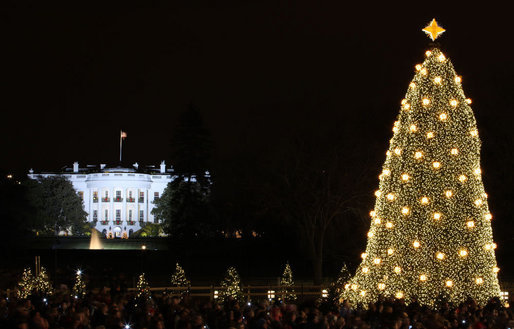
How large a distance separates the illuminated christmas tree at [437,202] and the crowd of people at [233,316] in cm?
174

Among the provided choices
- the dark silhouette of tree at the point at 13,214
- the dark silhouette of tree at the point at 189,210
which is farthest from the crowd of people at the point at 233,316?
the dark silhouette of tree at the point at 189,210

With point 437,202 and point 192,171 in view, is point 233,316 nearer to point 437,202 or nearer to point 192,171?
point 437,202

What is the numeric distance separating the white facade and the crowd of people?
93645mm

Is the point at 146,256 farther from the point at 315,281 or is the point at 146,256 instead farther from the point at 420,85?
the point at 420,85

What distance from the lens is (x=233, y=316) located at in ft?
39.7

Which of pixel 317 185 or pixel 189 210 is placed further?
pixel 189 210

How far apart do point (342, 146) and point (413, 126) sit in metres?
18.0

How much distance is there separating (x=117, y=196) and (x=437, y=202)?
96.6 m

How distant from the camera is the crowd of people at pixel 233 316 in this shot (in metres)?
10.8

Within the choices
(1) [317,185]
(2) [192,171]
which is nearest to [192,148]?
(2) [192,171]

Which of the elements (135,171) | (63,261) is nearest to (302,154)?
(63,261)

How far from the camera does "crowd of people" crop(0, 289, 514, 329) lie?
35.5ft

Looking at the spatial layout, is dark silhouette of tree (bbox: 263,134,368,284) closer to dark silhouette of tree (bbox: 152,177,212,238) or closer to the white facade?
dark silhouette of tree (bbox: 152,177,212,238)

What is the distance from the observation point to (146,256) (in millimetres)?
51469
